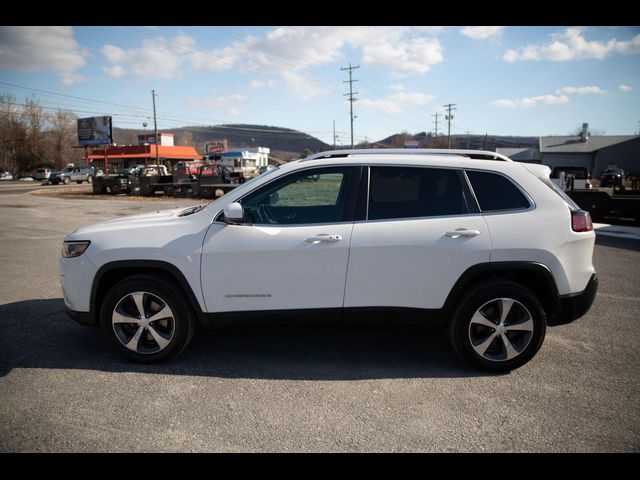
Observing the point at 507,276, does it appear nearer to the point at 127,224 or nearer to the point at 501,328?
the point at 501,328

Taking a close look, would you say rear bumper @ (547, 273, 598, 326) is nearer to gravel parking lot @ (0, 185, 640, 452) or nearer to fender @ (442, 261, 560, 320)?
fender @ (442, 261, 560, 320)

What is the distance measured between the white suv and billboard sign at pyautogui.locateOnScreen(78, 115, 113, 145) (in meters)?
54.5

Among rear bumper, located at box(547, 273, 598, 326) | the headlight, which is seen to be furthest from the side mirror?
rear bumper, located at box(547, 273, 598, 326)

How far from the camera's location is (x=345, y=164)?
3.44m

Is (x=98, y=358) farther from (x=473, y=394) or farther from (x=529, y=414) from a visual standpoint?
(x=529, y=414)

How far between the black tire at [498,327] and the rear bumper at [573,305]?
0.17 meters

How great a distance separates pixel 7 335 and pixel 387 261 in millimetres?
3926

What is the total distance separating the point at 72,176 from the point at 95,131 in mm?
8790

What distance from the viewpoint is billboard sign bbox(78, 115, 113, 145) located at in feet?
167

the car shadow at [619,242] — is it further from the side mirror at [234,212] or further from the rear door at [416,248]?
the side mirror at [234,212]

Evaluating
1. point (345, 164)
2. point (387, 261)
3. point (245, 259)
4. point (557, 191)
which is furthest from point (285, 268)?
point (557, 191)

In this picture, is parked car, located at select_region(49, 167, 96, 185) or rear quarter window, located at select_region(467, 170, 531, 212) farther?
parked car, located at select_region(49, 167, 96, 185)

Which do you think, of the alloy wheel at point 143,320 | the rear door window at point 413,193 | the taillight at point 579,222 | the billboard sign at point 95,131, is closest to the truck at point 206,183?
the alloy wheel at point 143,320
